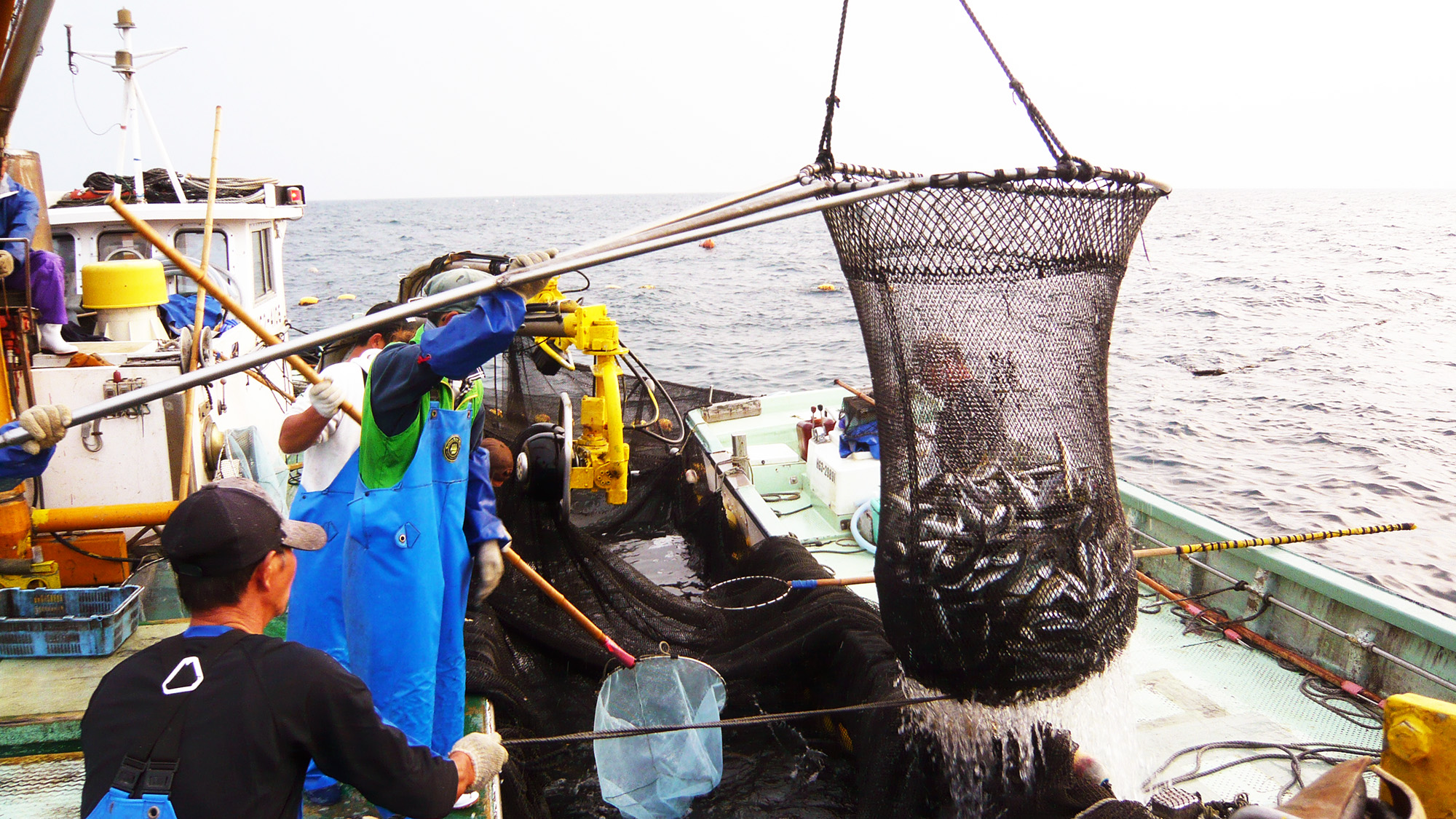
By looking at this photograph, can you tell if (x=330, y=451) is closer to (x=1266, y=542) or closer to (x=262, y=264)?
(x=1266, y=542)

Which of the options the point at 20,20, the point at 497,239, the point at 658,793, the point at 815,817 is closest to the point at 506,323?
the point at 20,20

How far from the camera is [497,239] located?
60.3 metres

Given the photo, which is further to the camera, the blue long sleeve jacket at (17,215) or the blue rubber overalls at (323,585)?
the blue long sleeve jacket at (17,215)

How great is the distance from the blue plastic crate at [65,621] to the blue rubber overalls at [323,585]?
1.30m

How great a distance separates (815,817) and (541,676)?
4.84ft

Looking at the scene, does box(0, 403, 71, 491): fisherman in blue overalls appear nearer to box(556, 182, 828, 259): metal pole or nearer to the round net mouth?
box(556, 182, 828, 259): metal pole

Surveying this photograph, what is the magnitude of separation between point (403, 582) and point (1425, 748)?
127 inches

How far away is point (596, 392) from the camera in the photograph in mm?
7328

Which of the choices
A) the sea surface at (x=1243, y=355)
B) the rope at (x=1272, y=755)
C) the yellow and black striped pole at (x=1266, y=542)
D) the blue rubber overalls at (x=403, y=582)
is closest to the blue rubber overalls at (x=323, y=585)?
the blue rubber overalls at (x=403, y=582)

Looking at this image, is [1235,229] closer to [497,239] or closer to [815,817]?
[497,239]

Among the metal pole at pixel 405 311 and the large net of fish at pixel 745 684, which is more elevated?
the metal pole at pixel 405 311

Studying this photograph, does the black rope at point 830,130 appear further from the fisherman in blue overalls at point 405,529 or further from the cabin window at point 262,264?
the cabin window at point 262,264

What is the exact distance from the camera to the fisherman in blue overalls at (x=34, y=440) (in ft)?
8.05

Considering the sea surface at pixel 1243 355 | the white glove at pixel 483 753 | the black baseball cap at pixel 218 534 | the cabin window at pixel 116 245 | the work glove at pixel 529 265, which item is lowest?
the sea surface at pixel 1243 355
